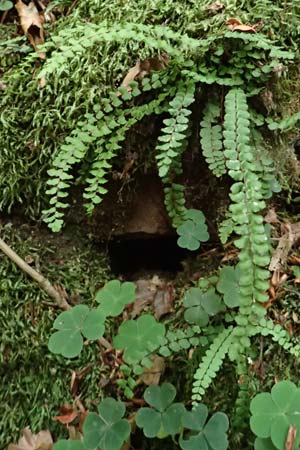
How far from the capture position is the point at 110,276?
2594mm

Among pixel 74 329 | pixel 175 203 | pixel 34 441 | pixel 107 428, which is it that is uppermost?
pixel 175 203

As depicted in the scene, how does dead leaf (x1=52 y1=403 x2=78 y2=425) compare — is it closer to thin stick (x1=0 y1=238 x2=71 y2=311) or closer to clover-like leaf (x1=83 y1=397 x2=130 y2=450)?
clover-like leaf (x1=83 y1=397 x2=130 y2=450)

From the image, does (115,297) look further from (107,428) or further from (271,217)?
(271,217)

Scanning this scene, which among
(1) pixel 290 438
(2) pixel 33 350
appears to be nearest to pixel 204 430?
(1) pixel 290 438

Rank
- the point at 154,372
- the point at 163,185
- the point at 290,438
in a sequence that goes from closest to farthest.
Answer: the point at 290,438, the point at 154,372, the point at 163,185

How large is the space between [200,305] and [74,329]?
0.49 m

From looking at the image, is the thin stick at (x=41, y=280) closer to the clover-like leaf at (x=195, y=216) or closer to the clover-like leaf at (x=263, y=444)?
the clover-like leaf at (x=195, y=216)

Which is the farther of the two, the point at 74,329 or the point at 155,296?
the point at 155,296

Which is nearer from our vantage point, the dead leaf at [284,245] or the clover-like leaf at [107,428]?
the clover-like leaf at [107,428]

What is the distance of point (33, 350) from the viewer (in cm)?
230

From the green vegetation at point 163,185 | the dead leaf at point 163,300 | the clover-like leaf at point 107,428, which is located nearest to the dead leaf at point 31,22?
the green vegetation at point 163,185

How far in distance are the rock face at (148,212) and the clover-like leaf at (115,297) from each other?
45 cm

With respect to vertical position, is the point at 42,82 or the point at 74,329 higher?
the point at 42,82

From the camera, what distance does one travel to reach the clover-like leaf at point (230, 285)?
2.18 meters
